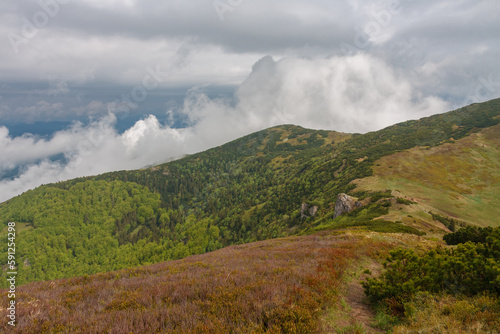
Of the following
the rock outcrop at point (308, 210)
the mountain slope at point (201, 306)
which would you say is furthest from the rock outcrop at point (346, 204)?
the mountain slope at point (201, 306)

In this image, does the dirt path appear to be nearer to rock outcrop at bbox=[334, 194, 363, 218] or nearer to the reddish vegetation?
the reddish vegetation

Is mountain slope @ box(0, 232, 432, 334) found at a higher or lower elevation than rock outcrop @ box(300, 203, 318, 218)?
higher

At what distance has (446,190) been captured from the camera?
168ft

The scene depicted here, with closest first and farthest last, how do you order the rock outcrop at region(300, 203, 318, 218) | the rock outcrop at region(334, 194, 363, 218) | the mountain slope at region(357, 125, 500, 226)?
the mountain slope at region(357, 125, 500, 226), the rock outcrop at region(334, 194, 363, 218), the rock outcrop at region(300, 203, 318, 218)

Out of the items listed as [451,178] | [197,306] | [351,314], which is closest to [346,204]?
[451,178]

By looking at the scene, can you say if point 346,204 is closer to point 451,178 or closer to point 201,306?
point 451,178

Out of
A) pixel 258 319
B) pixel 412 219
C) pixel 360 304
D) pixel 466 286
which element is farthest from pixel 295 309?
pixel 412 219

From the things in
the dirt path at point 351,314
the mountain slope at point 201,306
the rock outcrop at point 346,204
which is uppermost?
the mountain slope at point 201,306

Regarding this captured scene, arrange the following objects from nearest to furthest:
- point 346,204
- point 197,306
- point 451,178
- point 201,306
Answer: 1. point 197,306
2. point 201,306
3. point 346,204
4. point 451,178

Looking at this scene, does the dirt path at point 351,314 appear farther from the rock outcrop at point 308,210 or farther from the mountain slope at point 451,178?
the rock outcrop at point 308,210

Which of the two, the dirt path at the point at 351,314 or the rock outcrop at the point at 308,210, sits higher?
the dirt path at the point at 351,314

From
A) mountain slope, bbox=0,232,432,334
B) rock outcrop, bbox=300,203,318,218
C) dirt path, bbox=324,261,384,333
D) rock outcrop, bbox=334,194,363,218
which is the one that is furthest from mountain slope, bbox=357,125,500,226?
mountain slope, bbox=0,232,432,334

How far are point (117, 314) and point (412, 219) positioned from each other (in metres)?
40.4

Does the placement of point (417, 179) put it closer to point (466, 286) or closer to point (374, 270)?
point (374, 270)
